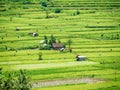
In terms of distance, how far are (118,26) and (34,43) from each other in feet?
56.8

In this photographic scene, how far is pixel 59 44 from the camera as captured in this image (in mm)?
50938

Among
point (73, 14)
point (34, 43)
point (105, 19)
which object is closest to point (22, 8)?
point (73, 14)

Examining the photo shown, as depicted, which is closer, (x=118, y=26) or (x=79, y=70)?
(x=79, y=70)

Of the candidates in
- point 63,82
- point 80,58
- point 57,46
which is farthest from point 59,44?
point 63,82

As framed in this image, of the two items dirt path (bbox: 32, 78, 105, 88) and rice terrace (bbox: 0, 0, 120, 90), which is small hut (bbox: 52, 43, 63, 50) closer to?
rice terrace (bbox: 0, 0, 120, 90)

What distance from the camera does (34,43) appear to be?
174 ft

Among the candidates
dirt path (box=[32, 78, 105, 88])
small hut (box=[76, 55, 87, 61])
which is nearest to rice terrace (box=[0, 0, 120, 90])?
dirt path (box=[32, 78, 105, 88])

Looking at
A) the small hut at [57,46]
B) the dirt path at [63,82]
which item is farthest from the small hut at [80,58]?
the dirt path at [63,82]

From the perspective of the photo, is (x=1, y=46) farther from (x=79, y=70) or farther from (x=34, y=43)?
(x=79, y=70)

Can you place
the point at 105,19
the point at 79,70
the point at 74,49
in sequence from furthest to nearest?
the point at 105,19
the point at 74,49
the point at 79,70

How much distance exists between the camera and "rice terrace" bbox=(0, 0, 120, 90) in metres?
36.5

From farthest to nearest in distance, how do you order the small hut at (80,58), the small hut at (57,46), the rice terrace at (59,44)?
1. the small hut at (57,46)
2. the small hut at (80,58)
3. the rice terrace at (59,44)

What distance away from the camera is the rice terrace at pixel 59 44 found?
36.5 meters

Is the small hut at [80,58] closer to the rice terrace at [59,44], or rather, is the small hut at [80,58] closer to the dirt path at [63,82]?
the rice terrace at [59,44]
